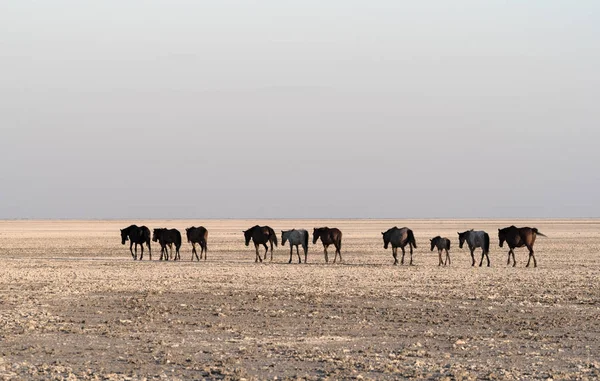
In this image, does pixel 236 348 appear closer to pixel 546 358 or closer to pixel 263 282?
pixel 546 358

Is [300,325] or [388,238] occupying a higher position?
[388,238]

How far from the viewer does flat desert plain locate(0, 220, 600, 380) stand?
11.2 m

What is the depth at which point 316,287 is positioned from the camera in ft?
73.4

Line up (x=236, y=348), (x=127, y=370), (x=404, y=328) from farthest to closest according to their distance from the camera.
A: (x=404, y=328), (x=236, y=348), (x=127, y=370)

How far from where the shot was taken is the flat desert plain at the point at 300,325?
11195 millimetres

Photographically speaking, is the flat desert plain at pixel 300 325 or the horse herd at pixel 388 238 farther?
the horse herd at pixel 388 238

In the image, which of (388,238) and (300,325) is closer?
(300,325)

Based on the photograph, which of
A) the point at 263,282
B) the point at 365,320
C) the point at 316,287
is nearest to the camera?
the point at 365,320

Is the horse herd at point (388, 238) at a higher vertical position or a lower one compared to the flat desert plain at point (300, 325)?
higher

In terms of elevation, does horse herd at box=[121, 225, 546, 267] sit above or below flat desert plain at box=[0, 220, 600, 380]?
above

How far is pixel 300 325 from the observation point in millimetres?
15289

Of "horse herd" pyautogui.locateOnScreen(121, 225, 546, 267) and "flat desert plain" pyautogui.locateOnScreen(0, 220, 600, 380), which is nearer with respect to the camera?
"flat desert plain" pyautogui.locateOnScreen(0, 220, 600, 380)

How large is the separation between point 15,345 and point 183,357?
301 centimetres

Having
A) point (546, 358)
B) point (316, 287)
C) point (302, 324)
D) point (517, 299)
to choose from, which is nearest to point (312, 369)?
point (546, 358)
